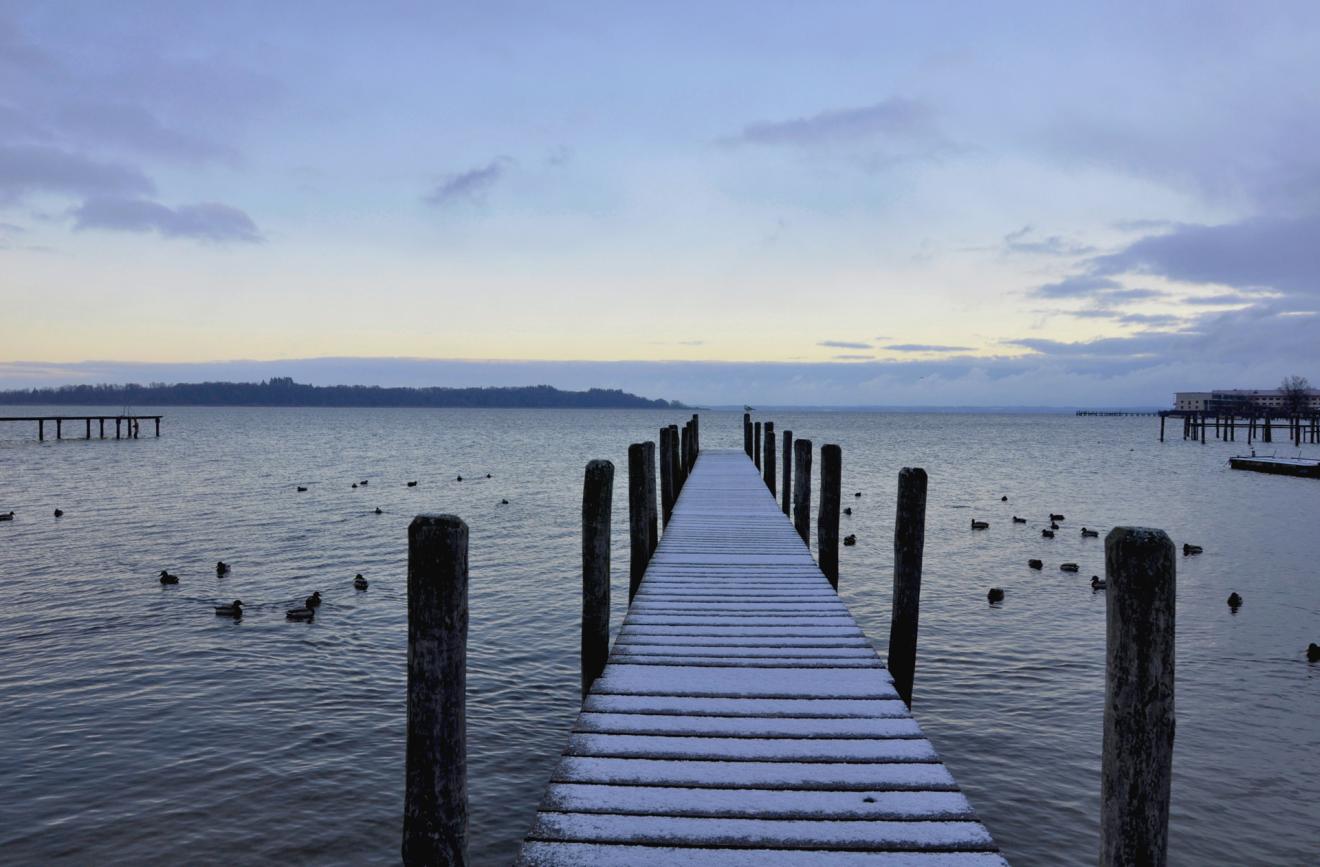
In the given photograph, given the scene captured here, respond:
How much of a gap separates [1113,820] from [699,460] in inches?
1123

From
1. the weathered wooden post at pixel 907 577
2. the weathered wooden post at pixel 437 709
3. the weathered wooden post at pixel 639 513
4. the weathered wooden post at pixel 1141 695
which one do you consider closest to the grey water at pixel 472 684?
the weathered wooden post at pixel 907 577

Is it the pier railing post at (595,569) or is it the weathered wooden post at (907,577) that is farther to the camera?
the weathered wooden post at (907,577)

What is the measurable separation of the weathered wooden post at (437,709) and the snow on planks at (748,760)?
0.41m

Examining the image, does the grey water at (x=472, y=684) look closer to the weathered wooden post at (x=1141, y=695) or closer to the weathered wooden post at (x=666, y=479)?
the weathered wooden post at (x=666, y=479)

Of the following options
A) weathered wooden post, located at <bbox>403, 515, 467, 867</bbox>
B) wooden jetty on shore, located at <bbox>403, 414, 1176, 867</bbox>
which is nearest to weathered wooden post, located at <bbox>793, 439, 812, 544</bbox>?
wooden jetty on shore, located at <bbox>403, 414, 1176, 867</bbox>

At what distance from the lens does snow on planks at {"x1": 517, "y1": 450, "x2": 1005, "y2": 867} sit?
13.5 ft

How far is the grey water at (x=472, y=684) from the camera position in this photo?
26.5 feet

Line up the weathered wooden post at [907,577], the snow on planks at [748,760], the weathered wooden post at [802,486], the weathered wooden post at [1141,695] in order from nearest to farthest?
the weathered wooden post at [1141,695] → the snow on planks at [748,760] → the weathered wooden post at [907,577] → the weathered wooden post at [802,486]

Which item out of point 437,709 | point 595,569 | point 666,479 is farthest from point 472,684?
point 437,709

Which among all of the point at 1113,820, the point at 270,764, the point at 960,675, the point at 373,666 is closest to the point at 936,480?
the point at 960,675

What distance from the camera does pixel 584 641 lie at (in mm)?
7633

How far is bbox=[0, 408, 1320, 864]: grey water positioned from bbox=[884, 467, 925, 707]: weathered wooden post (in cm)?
151

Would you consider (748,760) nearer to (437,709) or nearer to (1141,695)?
(437,709)

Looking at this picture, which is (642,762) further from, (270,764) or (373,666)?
(373,666)
